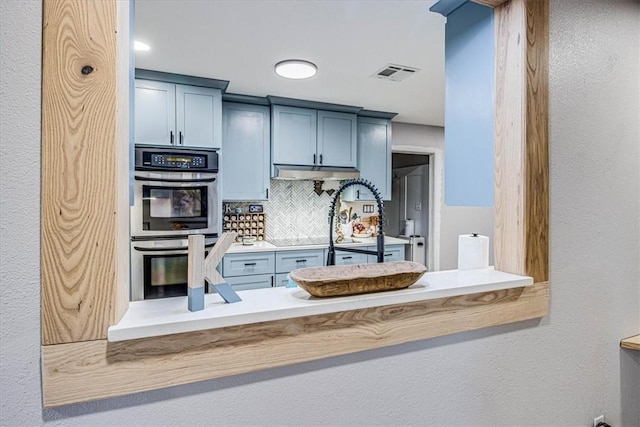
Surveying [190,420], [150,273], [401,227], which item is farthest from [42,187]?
[401,227]

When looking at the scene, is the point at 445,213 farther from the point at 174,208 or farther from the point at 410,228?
the point at 174,208

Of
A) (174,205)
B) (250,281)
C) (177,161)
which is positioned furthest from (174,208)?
(250,281)

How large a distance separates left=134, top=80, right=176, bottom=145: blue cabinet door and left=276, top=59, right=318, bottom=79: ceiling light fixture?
3.21 feet

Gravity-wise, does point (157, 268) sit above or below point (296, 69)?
below

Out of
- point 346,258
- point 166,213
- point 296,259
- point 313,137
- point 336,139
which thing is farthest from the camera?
point 336,139

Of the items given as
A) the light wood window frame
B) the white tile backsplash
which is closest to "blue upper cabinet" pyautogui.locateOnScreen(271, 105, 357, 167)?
the white tile backsplash

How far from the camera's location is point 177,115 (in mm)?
3018

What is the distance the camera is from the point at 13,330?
651 mm

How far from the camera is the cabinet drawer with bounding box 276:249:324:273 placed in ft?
11.0

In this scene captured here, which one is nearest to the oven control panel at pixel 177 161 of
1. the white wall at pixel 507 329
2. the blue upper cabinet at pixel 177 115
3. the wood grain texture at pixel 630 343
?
the blue upper cabinet at pixel 177 115

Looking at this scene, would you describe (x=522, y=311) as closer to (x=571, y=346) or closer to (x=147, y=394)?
(x=571, y=346)

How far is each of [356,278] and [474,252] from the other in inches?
25.3

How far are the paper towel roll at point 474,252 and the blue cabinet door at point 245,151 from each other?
250cm

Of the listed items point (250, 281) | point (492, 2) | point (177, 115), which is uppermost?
point (177, 115)
